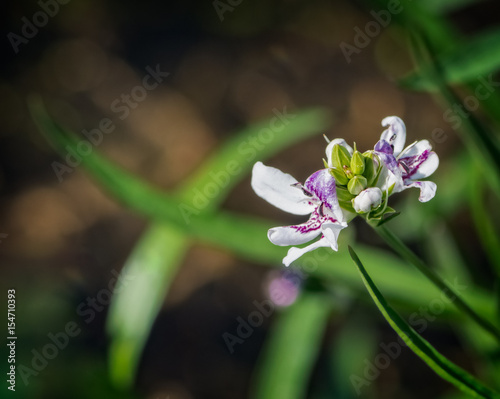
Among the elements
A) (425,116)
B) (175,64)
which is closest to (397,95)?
(425,116)

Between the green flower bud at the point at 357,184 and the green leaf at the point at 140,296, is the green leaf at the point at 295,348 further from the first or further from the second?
the green flower bud at the point at 357,184

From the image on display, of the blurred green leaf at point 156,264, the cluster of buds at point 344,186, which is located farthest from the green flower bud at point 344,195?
the blurred green leaf at point 156,264

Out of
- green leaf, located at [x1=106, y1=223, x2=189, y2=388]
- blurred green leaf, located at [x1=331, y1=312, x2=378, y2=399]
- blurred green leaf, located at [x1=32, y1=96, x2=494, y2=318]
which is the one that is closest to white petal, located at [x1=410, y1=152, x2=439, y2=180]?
blurred green leaf, located at [x1=32, y1=96, x2=494, y2=318]

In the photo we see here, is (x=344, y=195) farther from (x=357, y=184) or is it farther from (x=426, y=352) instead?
(x=426, y=352)

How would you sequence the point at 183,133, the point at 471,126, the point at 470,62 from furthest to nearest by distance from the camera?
the point at 183,133 < the point at 470,62 < the point at 471,126

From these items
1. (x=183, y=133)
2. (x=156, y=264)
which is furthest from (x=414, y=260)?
(x=183, y=133)

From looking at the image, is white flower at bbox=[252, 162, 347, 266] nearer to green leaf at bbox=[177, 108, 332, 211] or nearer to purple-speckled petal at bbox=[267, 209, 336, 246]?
purple-speckled petal at bbox=[267, 209, 336, 246]
